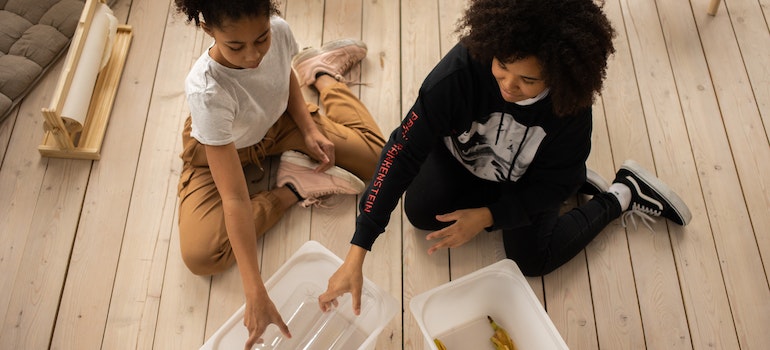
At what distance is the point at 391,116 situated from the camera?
5.96ft

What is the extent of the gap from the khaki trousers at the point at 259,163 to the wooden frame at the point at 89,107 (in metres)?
0.28

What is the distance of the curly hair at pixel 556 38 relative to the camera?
95 cm

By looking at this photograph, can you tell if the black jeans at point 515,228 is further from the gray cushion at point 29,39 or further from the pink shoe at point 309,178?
the gray cushion at point 29,39

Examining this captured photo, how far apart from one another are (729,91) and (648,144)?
31cm

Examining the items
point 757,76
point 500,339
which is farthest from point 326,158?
point 757,76

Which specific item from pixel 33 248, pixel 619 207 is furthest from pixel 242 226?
pixel 619 207

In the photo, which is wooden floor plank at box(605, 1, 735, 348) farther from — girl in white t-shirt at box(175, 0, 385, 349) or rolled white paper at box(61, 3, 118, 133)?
rolled white paper at box(61, 3, 118, 133)

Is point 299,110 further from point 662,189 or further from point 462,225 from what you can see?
point 662,189

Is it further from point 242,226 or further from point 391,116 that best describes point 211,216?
point 391,116

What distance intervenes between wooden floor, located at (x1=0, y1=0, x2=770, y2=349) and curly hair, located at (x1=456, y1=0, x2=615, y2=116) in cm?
69

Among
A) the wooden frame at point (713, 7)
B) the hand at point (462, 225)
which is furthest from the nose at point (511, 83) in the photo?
the wooden frame at point (713, 7)

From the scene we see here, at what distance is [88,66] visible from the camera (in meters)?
1.67

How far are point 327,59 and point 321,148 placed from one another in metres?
0.31

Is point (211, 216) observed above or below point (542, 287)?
above
